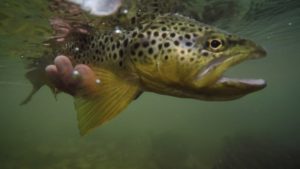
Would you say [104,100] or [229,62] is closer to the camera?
[229,62]

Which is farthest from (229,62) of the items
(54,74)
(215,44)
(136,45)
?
(54,74)

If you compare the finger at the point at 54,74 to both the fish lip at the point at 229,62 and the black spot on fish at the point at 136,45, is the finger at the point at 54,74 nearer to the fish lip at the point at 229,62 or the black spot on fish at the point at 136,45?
the black spot on fish at the point at 136,45

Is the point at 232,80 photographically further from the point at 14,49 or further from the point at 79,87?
the point at 14,49

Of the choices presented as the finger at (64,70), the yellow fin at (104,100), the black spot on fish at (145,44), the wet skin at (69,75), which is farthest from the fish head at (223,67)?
the finger at (64,70)

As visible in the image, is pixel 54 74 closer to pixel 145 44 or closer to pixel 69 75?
pixel 69 75

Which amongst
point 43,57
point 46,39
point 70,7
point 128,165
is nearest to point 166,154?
point 128,165

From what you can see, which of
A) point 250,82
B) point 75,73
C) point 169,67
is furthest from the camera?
point 75,73

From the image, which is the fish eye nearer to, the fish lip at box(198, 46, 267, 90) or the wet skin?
the fish lip at box(198, 46, 267, 90)

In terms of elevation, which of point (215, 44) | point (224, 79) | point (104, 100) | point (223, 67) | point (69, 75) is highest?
point (215, 44)
